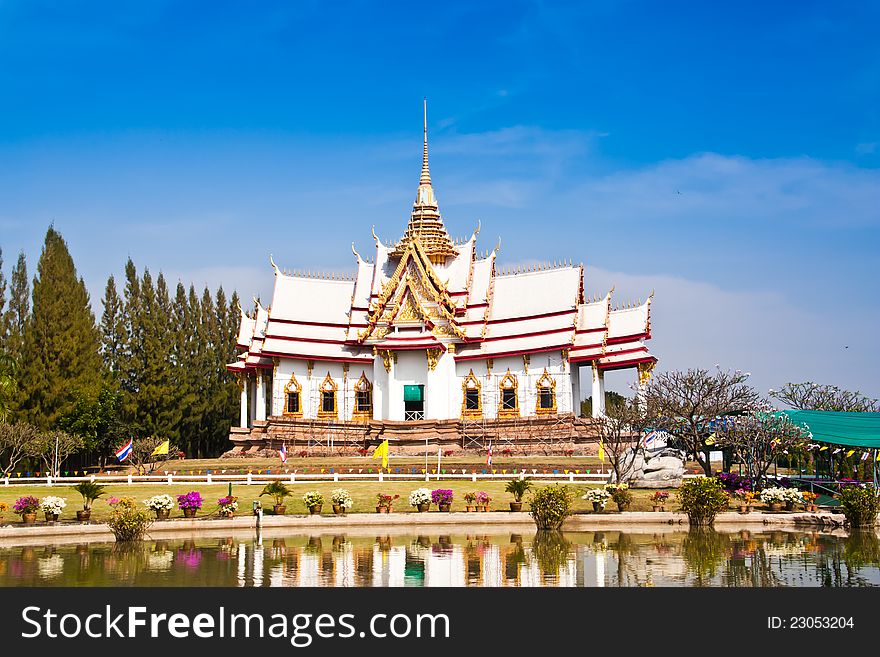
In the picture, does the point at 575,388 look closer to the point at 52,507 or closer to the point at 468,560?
the point at 52,507

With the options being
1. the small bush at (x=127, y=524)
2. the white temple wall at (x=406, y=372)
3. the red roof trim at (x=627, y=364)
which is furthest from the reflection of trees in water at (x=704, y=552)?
the white temple wall at (x=406, y=372)

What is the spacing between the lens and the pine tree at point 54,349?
5366 centimetres

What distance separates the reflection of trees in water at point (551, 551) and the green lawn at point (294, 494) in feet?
15.5

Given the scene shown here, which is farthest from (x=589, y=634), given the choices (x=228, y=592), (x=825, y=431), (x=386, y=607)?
(x=825, y=431)

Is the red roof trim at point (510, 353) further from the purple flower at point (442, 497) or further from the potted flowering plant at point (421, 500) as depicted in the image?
the potted flowering plant at point (421, 500)

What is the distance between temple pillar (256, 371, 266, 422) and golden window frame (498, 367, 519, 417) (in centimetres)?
1439

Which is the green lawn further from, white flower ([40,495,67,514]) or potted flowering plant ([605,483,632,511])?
white flower ([40,495,67,514])

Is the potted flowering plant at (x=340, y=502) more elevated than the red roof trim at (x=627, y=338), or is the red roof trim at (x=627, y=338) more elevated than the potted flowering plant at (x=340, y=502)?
the red roof trim at (x=627, y=338)

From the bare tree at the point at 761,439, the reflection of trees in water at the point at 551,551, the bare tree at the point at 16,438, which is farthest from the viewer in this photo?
the bare tree at the point at 16,438

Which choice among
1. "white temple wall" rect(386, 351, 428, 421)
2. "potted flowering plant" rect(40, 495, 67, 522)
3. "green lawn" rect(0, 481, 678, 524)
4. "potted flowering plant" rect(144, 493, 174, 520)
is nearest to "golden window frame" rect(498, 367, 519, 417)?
"white temple wall" rect(386, 351, 428, 421)

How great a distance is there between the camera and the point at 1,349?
5688 cm

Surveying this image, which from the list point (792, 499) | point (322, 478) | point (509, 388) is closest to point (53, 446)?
point (322, 478)

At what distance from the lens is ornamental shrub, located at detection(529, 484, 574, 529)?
30.4 m

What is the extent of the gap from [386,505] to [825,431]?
16.6 metres
